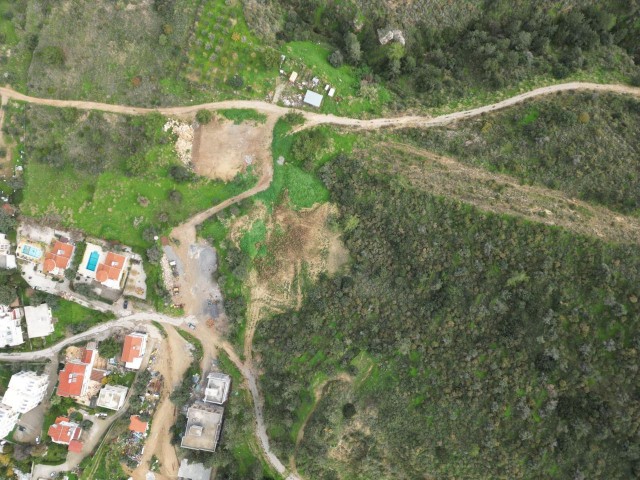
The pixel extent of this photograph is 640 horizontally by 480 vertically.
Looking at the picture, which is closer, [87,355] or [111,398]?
[111,398]

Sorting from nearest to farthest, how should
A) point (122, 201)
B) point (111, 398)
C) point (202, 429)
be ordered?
point (202, 429)
point (111, 398)
point (122, 201)

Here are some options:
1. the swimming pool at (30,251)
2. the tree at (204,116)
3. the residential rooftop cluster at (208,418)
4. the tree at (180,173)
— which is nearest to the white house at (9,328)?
the swimming pool at (30,251)

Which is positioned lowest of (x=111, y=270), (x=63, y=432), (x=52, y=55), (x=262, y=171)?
(x=63, y=432)

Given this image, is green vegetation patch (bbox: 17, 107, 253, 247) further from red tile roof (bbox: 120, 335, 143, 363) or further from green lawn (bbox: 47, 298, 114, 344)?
red tile roof (bbox: 120, 335, 143, 363)

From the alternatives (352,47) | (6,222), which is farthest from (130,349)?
(352,47)

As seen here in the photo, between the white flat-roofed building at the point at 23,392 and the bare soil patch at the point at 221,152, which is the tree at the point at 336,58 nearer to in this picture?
the bare soil patch at the point at 221,152

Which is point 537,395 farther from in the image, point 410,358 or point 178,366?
point 178,366

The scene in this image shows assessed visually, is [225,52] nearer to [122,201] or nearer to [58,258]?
[122,201]
